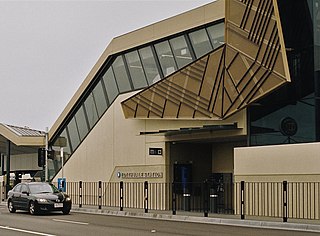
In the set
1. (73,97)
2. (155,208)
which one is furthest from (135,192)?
(73,97)

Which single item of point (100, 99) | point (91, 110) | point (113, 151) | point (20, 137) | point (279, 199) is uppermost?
point (100, 99)

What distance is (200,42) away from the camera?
1147 inches

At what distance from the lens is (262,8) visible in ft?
81.6

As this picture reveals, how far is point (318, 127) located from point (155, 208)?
377 inches

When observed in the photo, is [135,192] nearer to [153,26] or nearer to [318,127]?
[153,26]

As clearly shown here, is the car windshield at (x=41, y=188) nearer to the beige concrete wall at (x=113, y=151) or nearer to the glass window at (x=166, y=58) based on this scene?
the beige concrete wall at (x=113, y=151)

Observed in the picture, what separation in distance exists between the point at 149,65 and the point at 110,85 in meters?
4.13

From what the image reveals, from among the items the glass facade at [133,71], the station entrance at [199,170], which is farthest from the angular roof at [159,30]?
the station entrance at [199,170]

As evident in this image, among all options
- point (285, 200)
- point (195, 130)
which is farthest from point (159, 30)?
point (285, 200)

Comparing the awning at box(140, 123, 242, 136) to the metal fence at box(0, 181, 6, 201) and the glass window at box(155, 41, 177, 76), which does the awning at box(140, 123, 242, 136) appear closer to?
the glass window at box(155, 41, 177, 76)

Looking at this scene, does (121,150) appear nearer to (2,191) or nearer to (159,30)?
(159,30)

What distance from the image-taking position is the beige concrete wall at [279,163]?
23.0 metres

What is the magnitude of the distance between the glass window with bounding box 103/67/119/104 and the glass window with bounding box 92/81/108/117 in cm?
58

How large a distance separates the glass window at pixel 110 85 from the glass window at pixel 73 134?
4694mm
